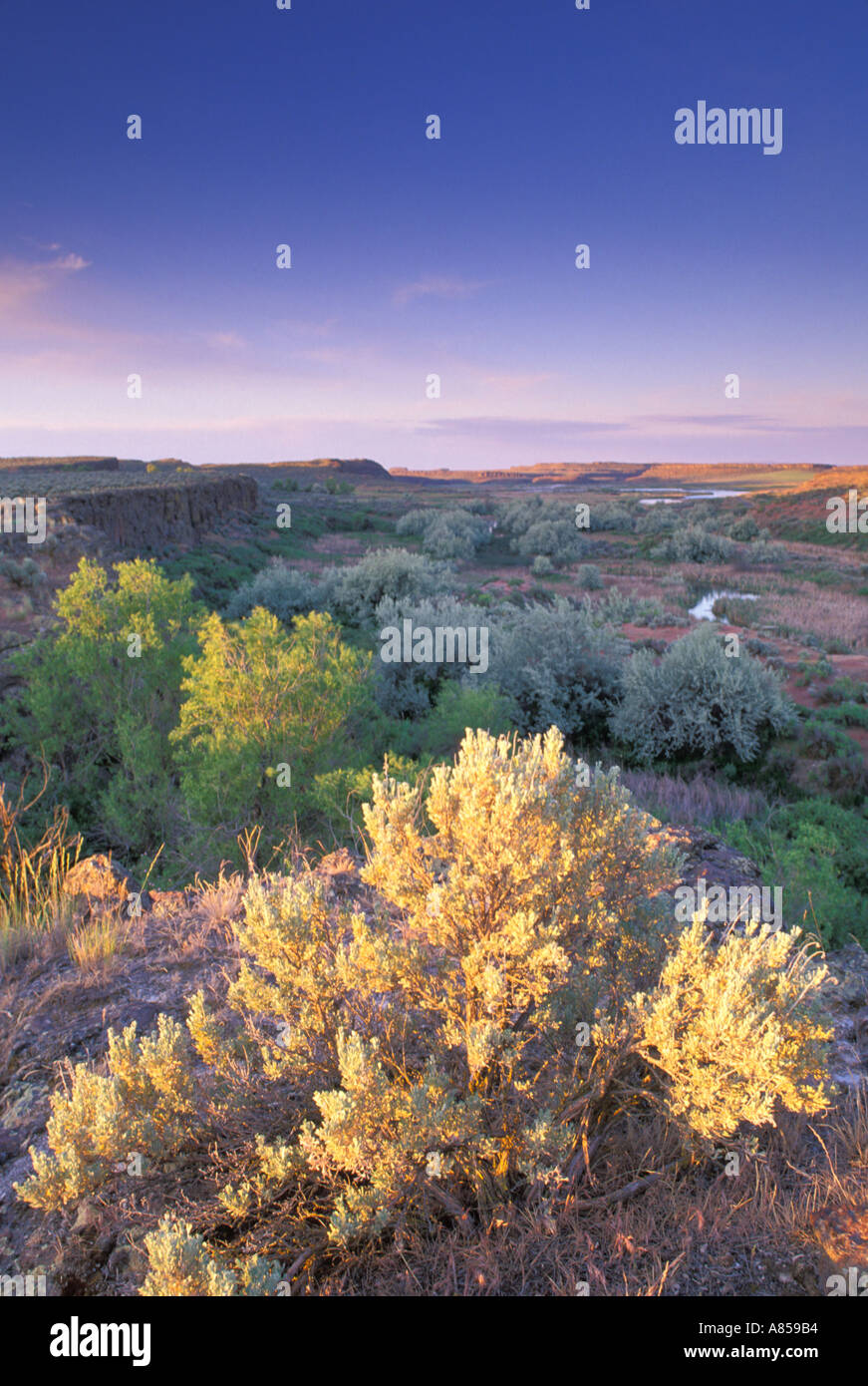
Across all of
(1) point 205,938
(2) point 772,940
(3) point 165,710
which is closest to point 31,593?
(3) point 165,710

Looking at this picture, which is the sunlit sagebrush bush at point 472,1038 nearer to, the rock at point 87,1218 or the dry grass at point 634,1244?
the dry grass at point 634,1244

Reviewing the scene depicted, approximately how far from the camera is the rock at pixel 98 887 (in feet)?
14.5

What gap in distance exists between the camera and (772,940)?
2100 millimetres

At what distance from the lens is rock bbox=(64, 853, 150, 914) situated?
4.41m

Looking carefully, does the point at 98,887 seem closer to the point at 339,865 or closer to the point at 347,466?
the point at 339,865

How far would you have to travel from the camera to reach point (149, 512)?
26.8 m

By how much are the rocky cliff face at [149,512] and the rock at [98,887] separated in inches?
770

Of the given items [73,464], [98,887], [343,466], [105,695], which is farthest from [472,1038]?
[343,466]

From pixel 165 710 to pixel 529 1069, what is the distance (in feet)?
22.6

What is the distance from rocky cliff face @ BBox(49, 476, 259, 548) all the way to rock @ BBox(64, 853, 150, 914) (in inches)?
770

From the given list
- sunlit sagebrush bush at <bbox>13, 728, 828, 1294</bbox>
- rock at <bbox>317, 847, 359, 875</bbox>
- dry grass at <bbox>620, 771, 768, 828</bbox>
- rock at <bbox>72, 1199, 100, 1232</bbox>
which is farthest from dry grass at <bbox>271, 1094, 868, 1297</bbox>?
dry grass at <bbox>620, 771, 768, 828</bbox>

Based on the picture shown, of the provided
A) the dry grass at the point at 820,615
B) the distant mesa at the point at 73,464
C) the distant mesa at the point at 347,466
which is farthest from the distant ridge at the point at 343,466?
the dry grass at the point at 820,615

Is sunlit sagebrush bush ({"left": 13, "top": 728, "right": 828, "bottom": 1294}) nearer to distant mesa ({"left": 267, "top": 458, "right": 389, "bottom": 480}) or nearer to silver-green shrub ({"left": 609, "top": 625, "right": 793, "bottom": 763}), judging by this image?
silver-green shrub ({"left": 609, "top": 625, "right": 793, "bottom": 763})

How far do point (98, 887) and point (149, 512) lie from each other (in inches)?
993
